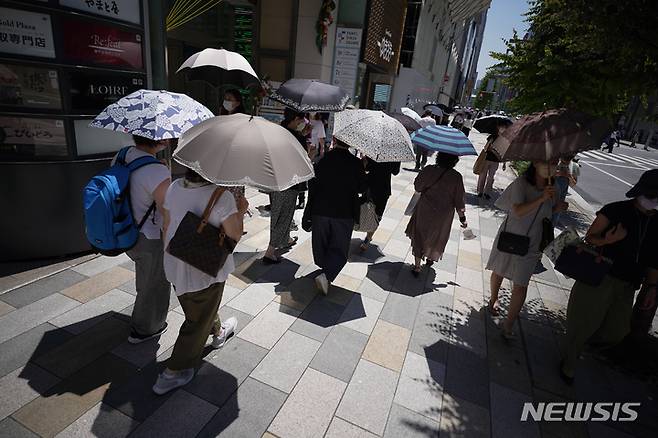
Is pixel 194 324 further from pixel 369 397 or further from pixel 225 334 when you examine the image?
pixel 369 397

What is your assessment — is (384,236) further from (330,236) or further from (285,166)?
(285,166)

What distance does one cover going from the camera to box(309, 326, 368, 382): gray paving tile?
3.22m

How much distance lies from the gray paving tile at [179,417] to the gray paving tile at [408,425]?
1.33 m

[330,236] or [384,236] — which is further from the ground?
[330,236]

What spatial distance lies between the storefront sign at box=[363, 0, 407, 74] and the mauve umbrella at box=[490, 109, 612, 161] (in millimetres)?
9298

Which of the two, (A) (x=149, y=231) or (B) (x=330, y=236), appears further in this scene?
(B) (x=330, y=236)

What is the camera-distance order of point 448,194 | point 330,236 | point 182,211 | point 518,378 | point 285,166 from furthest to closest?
point 448,194 < point 330,236 < point 518,378 < point 182,211 < point 285,166

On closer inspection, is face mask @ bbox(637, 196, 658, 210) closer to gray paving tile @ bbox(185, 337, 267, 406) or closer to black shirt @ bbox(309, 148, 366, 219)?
black shirt @ bbox(309, 148, 366, 219)

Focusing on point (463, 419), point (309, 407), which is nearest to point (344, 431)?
point (309, 407)

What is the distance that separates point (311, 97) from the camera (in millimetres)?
4852

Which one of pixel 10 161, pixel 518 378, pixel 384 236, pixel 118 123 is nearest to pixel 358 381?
pixel 518 378


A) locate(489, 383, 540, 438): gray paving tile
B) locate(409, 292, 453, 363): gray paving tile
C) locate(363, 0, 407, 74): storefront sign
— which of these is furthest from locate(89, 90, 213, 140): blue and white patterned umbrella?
locate(363, 0, 407, 74): storefront sign

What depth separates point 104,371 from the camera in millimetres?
2895

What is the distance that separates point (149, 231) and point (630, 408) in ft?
14.6
